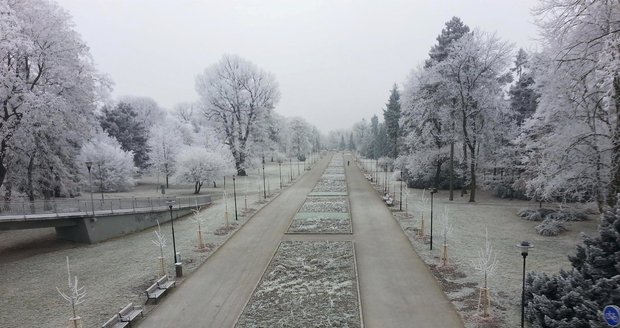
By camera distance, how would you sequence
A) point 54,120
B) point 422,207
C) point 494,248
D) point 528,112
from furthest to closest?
point 528,112 → point 422,207 → point 54,120 → point 494,248

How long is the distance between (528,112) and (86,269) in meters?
41.4

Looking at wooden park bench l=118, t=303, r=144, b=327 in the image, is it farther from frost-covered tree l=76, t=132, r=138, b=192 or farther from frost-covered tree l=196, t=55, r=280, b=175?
frost-covered tree l=196, t=55, r=280, b=175

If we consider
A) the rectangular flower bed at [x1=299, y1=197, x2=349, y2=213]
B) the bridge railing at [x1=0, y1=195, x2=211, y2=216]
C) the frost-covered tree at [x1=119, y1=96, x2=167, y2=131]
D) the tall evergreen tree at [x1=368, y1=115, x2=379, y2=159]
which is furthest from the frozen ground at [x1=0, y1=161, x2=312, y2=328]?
the tall evergreen tree at [x1=368, y1=115, x2=379, y2=159]

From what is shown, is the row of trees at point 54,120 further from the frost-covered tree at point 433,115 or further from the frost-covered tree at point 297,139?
the frost-covered tree at point 297,139

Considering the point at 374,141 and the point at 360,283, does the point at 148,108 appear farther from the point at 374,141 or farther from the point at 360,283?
the point at 360,283

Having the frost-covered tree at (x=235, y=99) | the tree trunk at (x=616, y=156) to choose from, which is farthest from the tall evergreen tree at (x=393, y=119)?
the tree trunk at (x=616, y=156)

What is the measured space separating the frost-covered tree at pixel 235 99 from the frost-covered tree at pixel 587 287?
5284cm

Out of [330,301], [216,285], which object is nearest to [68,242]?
[216,285]

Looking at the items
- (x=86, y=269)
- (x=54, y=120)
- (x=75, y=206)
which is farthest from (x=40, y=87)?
(x=86, y=269)

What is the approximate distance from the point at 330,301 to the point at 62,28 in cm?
2922

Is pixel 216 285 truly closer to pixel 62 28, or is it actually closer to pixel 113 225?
pixel 113 225

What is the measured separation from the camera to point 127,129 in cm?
6588

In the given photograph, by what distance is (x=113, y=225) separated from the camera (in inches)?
1083

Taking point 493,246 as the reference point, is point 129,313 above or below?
above
